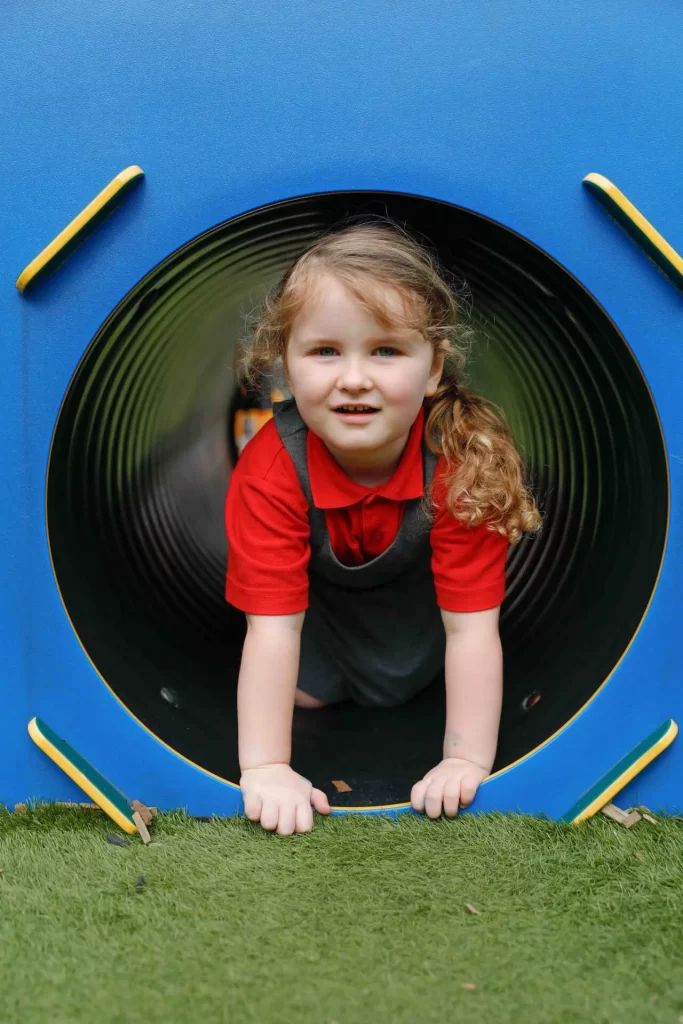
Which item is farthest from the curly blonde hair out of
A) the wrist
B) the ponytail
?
the wrist

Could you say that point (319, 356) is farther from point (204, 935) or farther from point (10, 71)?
point (204, 935)

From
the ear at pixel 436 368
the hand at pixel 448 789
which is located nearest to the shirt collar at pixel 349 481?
the ear at pixel 436 368

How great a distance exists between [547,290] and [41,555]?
0.94 m

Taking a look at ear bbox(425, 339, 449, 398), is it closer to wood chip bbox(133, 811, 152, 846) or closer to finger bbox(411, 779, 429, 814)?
finger bbox(411, 779, 429, 814)

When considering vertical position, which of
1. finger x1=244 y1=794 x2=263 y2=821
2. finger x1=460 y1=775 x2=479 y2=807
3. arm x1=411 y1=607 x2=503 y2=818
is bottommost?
finger x1=244 y1=794 x2=263 y2=821

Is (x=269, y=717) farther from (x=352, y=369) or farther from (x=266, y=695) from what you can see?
(x=352, y=369)

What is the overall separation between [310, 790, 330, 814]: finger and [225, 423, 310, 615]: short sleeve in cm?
29

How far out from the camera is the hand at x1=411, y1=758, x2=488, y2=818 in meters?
1.50

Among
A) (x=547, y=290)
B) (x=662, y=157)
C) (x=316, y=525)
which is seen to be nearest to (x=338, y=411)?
(x=316, y=525)

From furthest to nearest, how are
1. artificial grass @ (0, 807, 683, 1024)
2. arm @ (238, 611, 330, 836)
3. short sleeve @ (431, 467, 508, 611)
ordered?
short sleeve @ (431, 467, 508, 611) → arm @ (238, 611, 330, 836) → artificial grass @ (0, 807, 683, 1024)

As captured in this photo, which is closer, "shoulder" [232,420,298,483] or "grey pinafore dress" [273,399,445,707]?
"shoulder" [232,420,298,483]

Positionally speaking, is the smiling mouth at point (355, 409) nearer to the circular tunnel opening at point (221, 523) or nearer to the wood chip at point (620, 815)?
the circular tunnel opening at point (221, 523)

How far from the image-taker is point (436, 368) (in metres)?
1.62

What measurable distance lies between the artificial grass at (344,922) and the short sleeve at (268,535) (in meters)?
0.35
